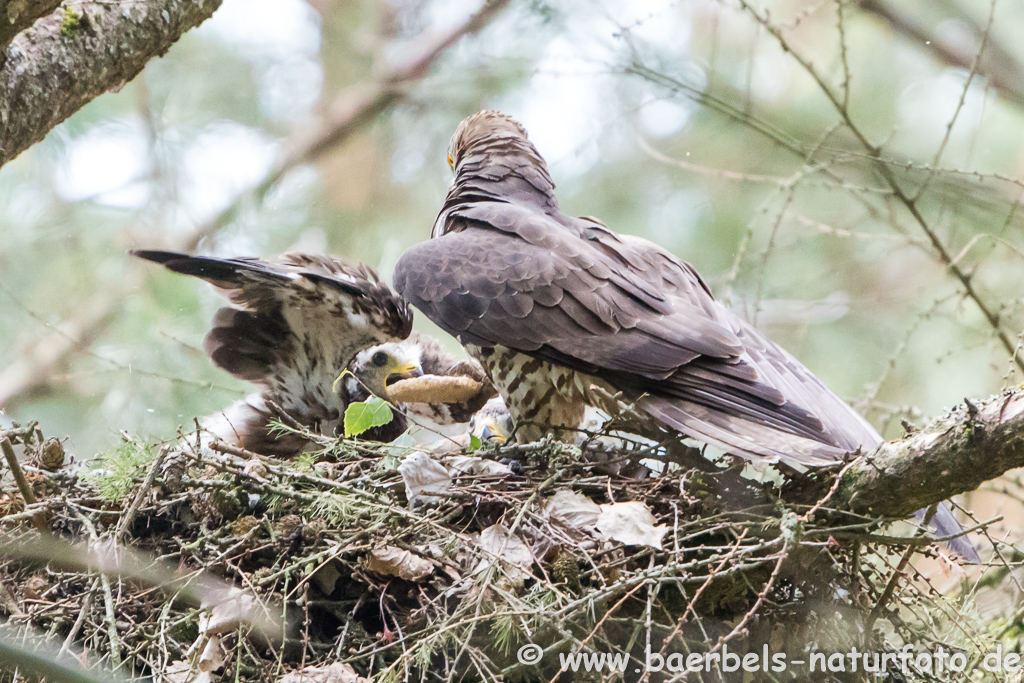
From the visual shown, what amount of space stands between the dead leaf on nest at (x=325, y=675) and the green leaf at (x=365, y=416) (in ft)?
2.63

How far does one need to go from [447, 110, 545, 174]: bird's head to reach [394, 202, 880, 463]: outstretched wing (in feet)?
1.48

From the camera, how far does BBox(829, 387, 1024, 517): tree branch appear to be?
1.51 metres

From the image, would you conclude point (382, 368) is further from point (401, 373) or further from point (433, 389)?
point (433, 389)

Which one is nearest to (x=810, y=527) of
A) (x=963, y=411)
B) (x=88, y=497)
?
(x=963, y=411)

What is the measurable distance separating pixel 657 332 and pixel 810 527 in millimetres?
727

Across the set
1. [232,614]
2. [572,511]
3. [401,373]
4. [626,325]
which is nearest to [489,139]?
[401,373]

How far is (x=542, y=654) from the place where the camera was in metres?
1.66

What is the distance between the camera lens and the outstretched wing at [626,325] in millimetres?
2062

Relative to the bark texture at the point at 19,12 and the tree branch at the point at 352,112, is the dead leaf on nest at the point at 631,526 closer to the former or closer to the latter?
the bark texture at the point at 19,12

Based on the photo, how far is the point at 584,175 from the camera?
4.40 metres

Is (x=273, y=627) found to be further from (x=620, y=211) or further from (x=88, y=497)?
(x=620, y=211)

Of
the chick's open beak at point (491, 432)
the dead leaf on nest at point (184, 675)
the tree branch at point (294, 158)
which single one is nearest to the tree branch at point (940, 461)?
the chick's open beak at point (491, 432)

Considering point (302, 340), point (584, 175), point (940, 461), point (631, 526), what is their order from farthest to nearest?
point (584, 175) < point (302, 340) < point (631, 526) < point (940, 461)

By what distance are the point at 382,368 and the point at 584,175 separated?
6.07ft
